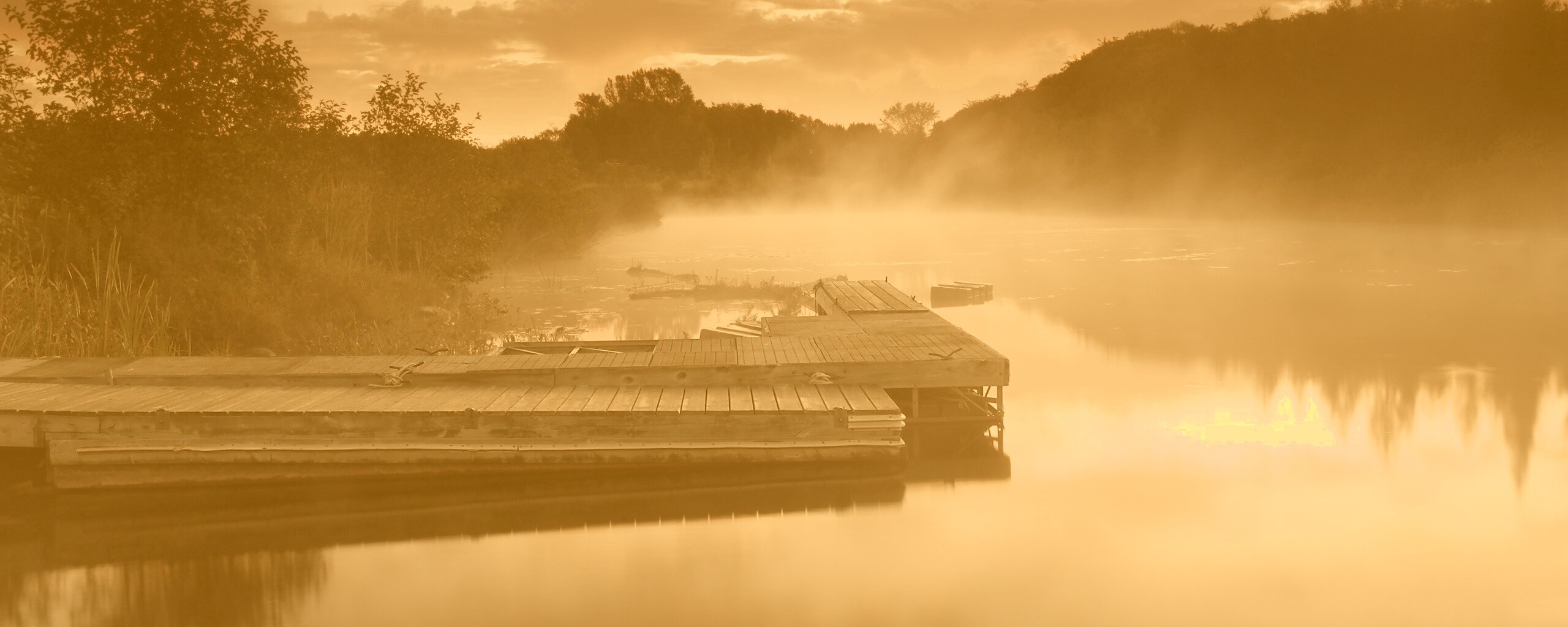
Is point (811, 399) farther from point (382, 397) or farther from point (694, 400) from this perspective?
point (382, 397)

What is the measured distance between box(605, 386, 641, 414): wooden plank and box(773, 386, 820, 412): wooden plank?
109 centimetres

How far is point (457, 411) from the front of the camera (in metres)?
8.16

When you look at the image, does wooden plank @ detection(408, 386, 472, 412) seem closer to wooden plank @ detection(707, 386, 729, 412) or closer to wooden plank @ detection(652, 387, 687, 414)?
wooden plank @ detection(652, 387, 687, 414)

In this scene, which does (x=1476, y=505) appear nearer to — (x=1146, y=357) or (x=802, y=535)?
(x=802, y=535)

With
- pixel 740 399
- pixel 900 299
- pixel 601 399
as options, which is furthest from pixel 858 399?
pixel 900 299

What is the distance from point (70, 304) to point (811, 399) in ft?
23.8

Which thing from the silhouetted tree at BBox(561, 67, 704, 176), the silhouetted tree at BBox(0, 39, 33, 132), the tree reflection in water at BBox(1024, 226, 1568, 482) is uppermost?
the silhouetted tree at BBox(561, 67, 704, 176)

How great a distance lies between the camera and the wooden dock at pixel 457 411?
26.2 feet

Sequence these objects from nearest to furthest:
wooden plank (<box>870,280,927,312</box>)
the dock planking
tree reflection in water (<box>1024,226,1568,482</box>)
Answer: the dock planking
tree reflection in water (<box>1024,226,1568,482</box>)
wooden plank (<box>870,280,927,312</box>)

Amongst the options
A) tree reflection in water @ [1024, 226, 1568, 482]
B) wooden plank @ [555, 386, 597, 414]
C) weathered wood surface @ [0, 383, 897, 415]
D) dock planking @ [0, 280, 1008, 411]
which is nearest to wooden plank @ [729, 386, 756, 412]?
weathered wood surface @ [0, 383, 897, 415]

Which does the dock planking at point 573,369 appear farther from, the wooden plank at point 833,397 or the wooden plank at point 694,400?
the wooden plank at point 833,397

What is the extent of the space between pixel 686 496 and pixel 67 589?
3796mm

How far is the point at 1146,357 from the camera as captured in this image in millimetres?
14703

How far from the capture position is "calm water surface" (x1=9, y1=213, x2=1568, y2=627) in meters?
6.60
